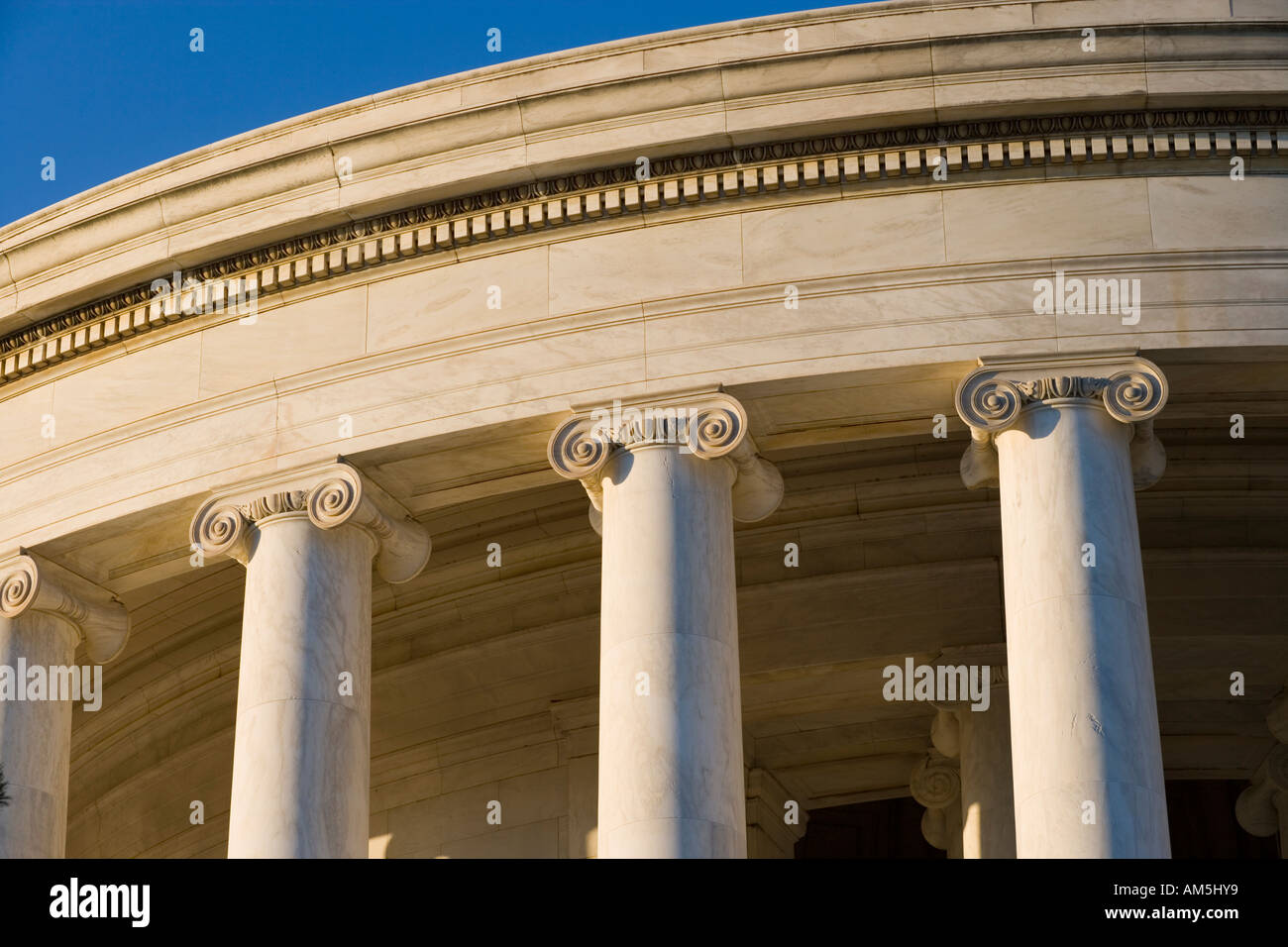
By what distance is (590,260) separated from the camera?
2078 inches

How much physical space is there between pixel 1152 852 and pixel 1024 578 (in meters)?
6.06

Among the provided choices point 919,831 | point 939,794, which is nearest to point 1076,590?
point 939,794

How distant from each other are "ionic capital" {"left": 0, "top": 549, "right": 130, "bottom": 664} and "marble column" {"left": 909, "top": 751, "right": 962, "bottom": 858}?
21.8 meters

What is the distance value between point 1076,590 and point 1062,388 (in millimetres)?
4490

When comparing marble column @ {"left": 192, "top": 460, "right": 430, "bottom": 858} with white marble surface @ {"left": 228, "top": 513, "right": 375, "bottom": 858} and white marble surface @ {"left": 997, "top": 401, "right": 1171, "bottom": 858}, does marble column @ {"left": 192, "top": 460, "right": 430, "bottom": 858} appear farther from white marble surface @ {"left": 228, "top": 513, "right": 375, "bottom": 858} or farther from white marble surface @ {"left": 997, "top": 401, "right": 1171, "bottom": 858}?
white marble surface @ {"left": 997, "top": 401, "right": 1171, "bottom": 858}

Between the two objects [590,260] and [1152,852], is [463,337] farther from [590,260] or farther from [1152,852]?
[1152,852]

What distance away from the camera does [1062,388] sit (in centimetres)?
4872

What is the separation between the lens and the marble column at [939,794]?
64.4 m

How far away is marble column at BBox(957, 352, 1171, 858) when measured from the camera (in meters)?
45.1

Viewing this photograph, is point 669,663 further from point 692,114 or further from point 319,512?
point 692,114

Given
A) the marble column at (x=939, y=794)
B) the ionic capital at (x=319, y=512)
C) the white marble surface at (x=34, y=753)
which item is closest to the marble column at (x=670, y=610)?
the ionic capital at (x=319, y=512)

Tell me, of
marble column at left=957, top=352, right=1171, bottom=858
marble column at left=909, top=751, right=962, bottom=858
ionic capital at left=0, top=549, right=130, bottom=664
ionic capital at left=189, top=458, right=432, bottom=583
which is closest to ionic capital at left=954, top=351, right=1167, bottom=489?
marble column at left=957, top=352, right=1171, bottom=858

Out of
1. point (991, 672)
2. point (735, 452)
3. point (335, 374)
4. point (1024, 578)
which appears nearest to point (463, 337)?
point (335, 374)

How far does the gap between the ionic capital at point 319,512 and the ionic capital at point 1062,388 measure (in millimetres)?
12939
